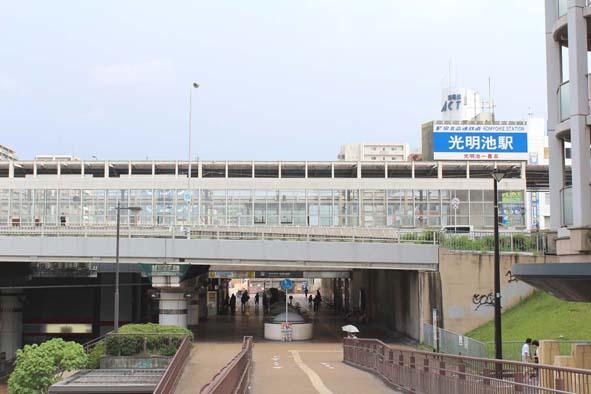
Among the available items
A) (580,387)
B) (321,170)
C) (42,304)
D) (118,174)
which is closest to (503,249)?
(580,387)

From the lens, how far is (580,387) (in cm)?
913

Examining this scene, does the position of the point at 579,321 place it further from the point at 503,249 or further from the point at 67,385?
the point at 67,385

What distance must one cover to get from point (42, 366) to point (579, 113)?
19639 mm

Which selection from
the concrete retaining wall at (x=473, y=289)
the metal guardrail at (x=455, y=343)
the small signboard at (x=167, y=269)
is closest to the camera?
the metal guardrail at (x=455, y=343)

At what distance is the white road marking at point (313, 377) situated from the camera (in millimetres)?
18417

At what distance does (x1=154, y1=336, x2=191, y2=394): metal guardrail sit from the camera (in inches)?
714

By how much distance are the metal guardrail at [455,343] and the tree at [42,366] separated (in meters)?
14.3

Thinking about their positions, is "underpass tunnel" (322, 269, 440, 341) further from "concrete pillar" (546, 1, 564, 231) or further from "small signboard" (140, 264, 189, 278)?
"concrete pillar" (546, 1, 564, 231)

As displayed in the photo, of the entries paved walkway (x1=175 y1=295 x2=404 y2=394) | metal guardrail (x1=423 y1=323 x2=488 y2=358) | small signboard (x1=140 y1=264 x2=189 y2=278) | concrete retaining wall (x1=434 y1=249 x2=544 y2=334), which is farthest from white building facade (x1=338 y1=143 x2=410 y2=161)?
metal guardrail (x1=423 y1=323 x2=488 y2=358)

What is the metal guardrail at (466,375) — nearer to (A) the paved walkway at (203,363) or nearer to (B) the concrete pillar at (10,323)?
(A) the paved walkway at (203,363)

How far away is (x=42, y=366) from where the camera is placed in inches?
1015

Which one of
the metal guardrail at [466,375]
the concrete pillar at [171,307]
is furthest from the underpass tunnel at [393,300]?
the metal guardrail at [466,375]

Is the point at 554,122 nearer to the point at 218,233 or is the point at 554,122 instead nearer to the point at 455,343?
the point at 455,343

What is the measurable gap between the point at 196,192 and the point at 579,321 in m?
37.0
